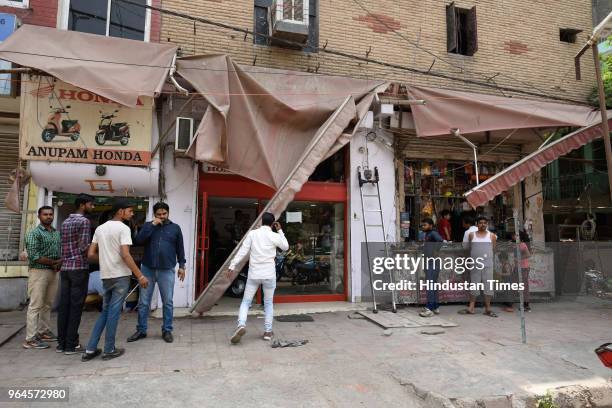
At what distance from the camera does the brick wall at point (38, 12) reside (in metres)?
7.62

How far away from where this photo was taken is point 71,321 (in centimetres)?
510

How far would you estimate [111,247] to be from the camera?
4996 millimetres

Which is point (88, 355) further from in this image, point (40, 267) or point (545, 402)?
point (545, 402)

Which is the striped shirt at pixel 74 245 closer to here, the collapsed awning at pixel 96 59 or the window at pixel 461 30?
the collapsed awning at pixel 96 59

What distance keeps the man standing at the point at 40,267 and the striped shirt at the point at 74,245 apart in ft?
1.13

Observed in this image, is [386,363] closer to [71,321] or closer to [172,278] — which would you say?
[172,278]

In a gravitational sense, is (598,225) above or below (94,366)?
above

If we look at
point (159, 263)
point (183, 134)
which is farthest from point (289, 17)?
point (159, 263)

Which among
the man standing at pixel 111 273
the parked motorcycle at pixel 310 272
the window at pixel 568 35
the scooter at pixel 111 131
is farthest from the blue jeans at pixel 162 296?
the window at pixel 568 35

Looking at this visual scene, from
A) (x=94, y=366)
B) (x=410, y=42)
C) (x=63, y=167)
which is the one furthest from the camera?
(x=410, y=42)

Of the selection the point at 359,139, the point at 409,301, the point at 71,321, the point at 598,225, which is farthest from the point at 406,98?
the point at 598,225

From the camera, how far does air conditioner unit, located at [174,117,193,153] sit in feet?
24.6

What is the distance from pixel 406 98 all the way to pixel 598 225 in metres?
10.2

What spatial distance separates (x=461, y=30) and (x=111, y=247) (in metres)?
9.91
